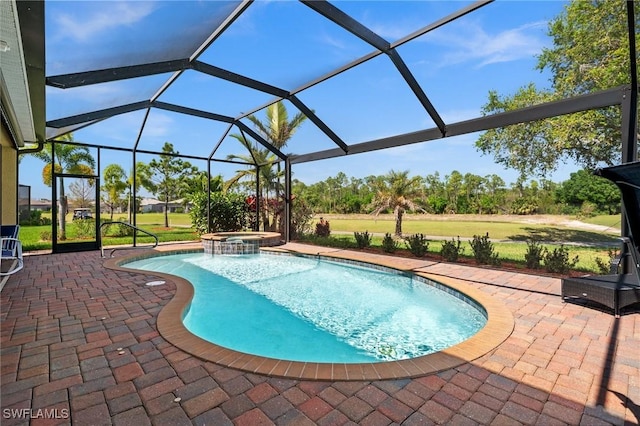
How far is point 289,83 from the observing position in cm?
744

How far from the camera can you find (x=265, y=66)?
21.3 ft

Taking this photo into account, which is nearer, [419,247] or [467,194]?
[419,247]

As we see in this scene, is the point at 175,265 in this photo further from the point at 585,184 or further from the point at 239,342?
the point at 585,184

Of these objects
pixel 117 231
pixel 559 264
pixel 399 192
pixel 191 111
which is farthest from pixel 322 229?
pixel 117 231

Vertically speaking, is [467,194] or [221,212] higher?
[467,194]

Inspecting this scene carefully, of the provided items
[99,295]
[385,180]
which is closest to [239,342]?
[99,295]

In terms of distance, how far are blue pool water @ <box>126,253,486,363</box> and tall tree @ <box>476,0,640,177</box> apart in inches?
305

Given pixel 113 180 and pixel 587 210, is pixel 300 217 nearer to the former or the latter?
pixel 113 180

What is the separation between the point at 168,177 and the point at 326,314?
71.2 ft

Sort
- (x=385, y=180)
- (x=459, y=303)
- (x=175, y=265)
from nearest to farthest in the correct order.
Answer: (x=459, y=303)
(x=175, y=265)
(x=385, y=180)

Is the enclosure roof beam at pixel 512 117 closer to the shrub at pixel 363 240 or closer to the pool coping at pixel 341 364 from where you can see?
the shrub at pixel 363 240

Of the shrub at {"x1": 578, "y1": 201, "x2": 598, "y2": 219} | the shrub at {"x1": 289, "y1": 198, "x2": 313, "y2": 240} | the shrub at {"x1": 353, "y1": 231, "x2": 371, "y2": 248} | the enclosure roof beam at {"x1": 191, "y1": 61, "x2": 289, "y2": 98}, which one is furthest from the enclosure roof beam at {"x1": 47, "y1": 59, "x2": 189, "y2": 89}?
the shrub at {"x1": 578, "y1": 201, "x2": 598, "y2": 219}

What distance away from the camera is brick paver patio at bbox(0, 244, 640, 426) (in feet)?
6.45

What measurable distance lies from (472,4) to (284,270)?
21.7 feet
